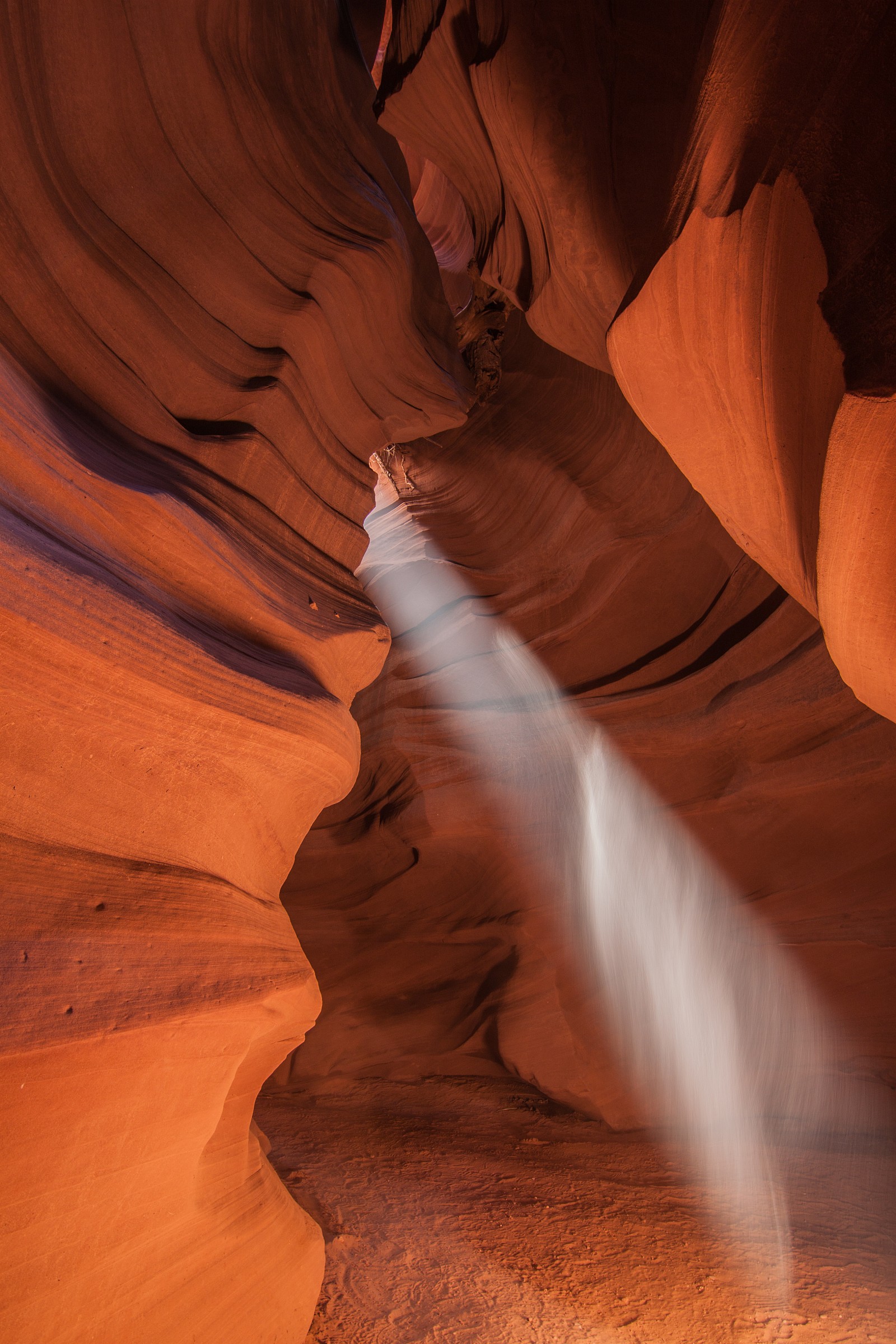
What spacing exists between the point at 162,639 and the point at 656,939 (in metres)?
3.44

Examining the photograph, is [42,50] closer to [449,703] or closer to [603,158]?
[603,158]

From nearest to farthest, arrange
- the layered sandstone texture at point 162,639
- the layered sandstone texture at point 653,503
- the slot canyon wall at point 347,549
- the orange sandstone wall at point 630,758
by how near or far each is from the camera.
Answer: the layered sandstone texture at point 162,639, the slot canyon wall at point 347,549, the layered sandstone texture at point 653,503, the orange sandstone wall at point 630,758

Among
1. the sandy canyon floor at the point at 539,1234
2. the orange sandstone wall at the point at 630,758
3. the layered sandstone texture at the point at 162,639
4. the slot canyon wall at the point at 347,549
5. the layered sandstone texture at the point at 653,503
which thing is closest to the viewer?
the layered sandstone texture at the point at 162,639

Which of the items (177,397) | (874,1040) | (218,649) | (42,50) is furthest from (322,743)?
(874,1040)

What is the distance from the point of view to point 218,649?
205 centimetres

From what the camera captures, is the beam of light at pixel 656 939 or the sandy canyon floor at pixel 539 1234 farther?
the beam of light at pixel 656 939

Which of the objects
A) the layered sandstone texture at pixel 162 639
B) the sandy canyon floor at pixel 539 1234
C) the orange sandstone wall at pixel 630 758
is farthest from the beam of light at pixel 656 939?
the layered sandstone texture at pixel 162 639

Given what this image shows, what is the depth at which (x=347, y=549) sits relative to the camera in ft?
10.6

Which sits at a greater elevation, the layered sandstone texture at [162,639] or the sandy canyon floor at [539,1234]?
the layered sandstone texture at [162,639]

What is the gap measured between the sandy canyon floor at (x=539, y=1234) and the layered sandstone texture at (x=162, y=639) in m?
0.50

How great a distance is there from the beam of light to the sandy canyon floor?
38 cm

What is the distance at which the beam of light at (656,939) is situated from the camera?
162 inches

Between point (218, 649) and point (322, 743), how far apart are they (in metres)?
0.47

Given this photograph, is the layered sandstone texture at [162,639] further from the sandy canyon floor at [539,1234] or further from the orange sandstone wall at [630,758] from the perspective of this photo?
the orange sandstone wall at [630,758]
